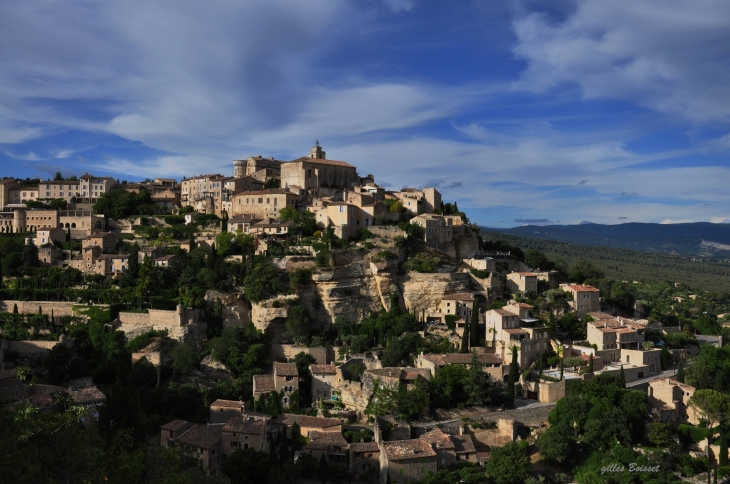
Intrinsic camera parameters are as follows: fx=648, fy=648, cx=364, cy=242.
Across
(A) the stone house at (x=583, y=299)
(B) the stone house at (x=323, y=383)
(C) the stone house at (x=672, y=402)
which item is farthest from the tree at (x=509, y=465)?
(A) the stone house at (x=583, y=299)

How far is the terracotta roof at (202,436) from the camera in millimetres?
33250

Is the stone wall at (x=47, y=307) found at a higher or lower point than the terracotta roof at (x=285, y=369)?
higher

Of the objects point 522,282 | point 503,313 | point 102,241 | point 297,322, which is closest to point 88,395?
point 297,322

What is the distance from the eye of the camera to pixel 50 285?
159 feet

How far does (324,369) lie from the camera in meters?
40.6

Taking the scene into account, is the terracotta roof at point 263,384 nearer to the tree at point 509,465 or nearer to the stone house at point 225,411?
the stone house at point 225,411

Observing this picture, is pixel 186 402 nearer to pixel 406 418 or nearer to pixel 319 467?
pixel 319 467

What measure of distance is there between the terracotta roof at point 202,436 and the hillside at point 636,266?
107m

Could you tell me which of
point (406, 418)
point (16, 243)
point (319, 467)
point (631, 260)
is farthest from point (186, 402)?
point (631, 260)

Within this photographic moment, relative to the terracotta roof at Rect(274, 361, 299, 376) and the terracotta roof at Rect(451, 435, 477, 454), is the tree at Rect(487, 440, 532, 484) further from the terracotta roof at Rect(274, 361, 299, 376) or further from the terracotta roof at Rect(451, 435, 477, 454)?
the terracotta roof at Rect(274, 361, 299, 376)

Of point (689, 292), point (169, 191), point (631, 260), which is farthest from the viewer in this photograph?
point (631, 260)

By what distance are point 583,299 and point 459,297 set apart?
10.0m

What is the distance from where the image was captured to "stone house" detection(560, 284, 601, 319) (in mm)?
49156

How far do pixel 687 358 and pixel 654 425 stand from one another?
14401mm
